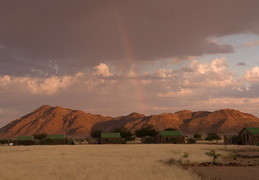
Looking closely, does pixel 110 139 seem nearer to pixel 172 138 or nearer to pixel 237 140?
pixel 172 138

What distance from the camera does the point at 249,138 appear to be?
84.8m

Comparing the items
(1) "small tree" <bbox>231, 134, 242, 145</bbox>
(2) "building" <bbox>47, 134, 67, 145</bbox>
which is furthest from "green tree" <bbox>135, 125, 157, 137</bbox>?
(1) "small tree" <bbox>231, 134, 242, 145</bbox>

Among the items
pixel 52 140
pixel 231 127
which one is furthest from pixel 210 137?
pixel 231 127

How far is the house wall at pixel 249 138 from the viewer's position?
274ft

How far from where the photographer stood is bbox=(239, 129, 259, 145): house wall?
8339 centimetres

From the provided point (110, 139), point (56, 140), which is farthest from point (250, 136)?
point (56, 140)

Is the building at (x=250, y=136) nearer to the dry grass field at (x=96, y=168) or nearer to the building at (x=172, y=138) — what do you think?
the building at (x=172, y=138)

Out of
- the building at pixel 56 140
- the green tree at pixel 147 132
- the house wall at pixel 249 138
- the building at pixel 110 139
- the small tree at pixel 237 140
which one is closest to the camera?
the house wall at pixel 249 138

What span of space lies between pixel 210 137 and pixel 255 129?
1166 inches

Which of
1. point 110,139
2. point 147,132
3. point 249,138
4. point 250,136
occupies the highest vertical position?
point 147,132

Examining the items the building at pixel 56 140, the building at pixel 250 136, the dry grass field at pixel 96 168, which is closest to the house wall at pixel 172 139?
the building at pixel 250 136

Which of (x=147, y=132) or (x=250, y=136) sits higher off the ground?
(x=147, y=132)

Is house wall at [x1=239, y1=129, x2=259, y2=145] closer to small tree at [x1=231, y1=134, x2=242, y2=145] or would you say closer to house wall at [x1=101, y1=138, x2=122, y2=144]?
small tree at [x1=231, y1=134, x2=242, y2=145]

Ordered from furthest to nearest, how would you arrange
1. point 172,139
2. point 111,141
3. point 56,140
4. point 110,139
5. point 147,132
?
point 147,132
point 56,140
point 110,139
point 111,141
point 172,139
